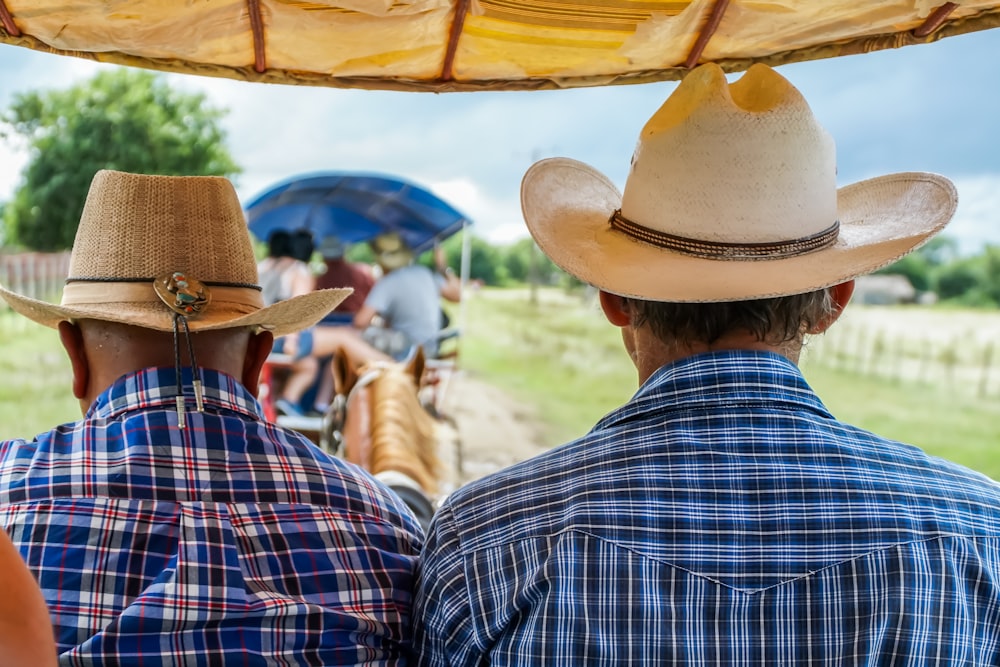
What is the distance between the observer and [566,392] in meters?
16.3

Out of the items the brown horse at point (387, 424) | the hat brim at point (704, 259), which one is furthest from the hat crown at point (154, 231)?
the brown horse at point (387, 424)

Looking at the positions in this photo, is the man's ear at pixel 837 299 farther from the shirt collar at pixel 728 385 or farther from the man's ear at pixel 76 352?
the man's ear at pixel 76 352

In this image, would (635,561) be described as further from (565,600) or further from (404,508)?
(404,508)

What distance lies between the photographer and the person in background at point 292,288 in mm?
7594

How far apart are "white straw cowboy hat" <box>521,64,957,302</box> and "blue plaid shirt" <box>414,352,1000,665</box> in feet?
0.45

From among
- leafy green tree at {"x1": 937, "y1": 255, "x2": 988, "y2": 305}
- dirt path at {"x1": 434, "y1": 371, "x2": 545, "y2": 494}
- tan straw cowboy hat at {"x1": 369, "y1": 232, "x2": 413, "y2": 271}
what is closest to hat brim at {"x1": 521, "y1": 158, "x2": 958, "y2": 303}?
tan straw cowboy hat at {"x1": 369, "y1": 232, "x2": 413, "y2": 271}

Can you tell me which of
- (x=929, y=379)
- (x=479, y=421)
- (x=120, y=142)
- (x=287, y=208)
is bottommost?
(x=479, y=421)

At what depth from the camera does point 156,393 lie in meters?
1.31

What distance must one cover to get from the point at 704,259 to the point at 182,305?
0.78 metres

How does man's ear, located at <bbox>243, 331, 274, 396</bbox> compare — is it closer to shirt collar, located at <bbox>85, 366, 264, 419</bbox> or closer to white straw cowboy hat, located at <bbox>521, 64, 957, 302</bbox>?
shirt collar, located at <bbox>85, 366, 264, 419</bbox>

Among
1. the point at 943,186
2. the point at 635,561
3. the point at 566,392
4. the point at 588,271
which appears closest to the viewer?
the point at 635,561

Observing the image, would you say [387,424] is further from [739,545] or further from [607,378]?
[607,378]

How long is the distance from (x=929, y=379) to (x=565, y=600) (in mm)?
15718

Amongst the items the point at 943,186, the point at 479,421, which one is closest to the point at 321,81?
the point at 943,186
